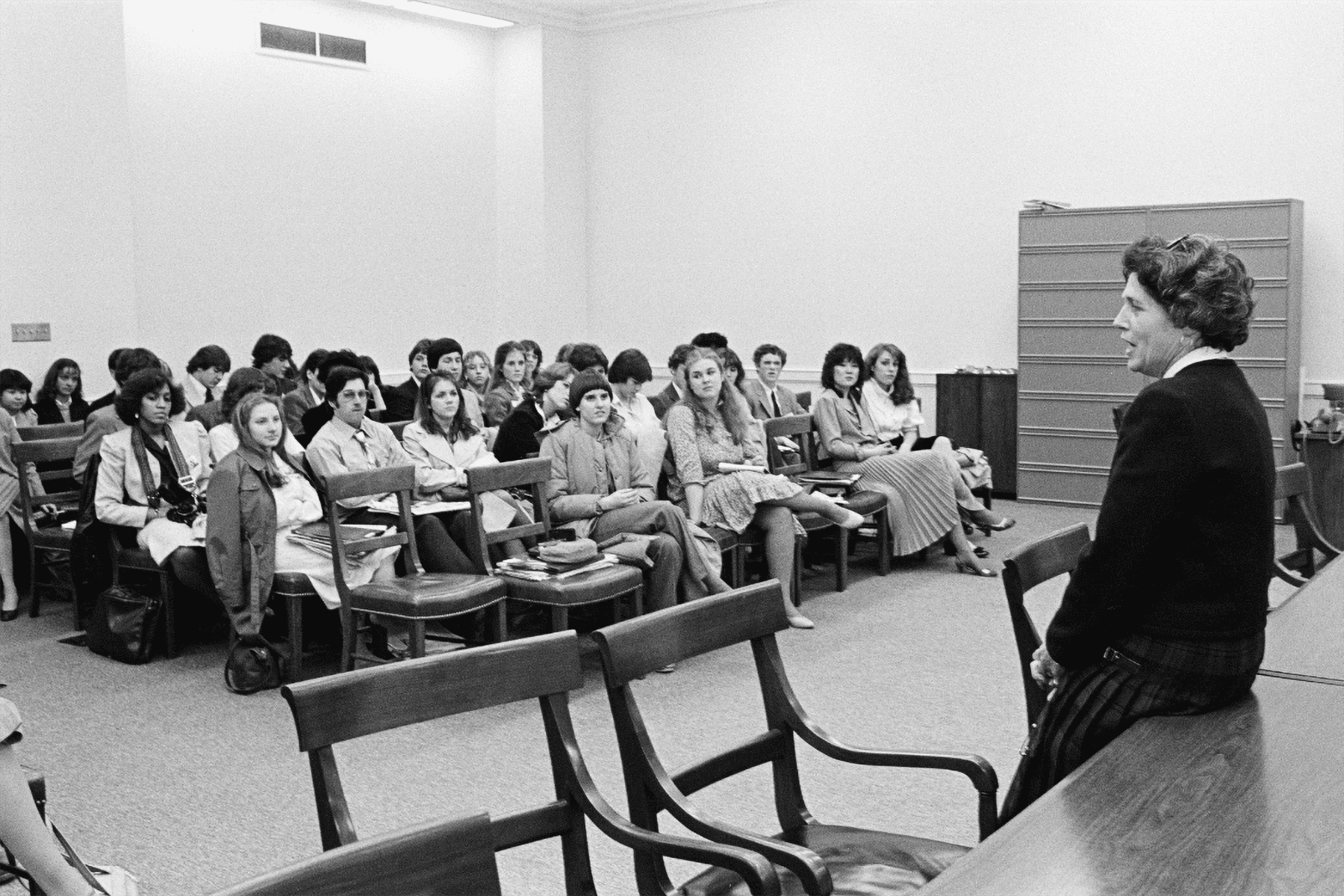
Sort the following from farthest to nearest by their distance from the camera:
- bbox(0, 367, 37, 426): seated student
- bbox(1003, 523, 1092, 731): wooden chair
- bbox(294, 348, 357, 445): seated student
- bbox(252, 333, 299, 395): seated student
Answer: bbox(252, 333, 299, 395): seated student
bbox(0, 367, 37, 426): seated student
bbox(294, 348, 357, 445): seated student
bbox(1003, 523, 1092, 731): wooden chair

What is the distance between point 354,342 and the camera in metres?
11.2

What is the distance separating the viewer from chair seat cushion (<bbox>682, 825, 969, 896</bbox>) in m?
2.39

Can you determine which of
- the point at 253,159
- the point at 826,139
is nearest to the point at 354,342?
the point at 253,159

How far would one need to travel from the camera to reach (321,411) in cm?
713

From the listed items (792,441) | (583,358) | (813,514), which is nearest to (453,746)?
(813,514)

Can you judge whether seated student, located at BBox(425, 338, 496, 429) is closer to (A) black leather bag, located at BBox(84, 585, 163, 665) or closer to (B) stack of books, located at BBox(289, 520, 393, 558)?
(B) stack of books, located at BBox(289, 520, 393, 558)

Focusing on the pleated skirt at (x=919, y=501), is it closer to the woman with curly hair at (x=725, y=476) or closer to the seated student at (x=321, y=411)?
the woman with curly hair at (x=725, y=476)

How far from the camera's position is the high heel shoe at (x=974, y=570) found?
7.57 metres

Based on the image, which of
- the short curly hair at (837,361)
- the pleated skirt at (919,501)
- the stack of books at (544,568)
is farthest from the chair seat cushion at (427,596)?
the short curly hair at (837,361)

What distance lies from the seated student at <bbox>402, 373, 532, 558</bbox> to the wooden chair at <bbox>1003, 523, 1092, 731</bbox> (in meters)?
3.50

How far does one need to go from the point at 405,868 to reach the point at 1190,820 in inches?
43.6

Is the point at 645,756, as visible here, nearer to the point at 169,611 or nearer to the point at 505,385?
the point at 169,611

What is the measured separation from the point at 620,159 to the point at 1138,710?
10.8 meters

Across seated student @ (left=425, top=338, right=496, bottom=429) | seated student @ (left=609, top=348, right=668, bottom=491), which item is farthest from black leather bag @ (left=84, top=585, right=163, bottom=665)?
seated student @ (left=425, top=338, right=496, bottom=429)
